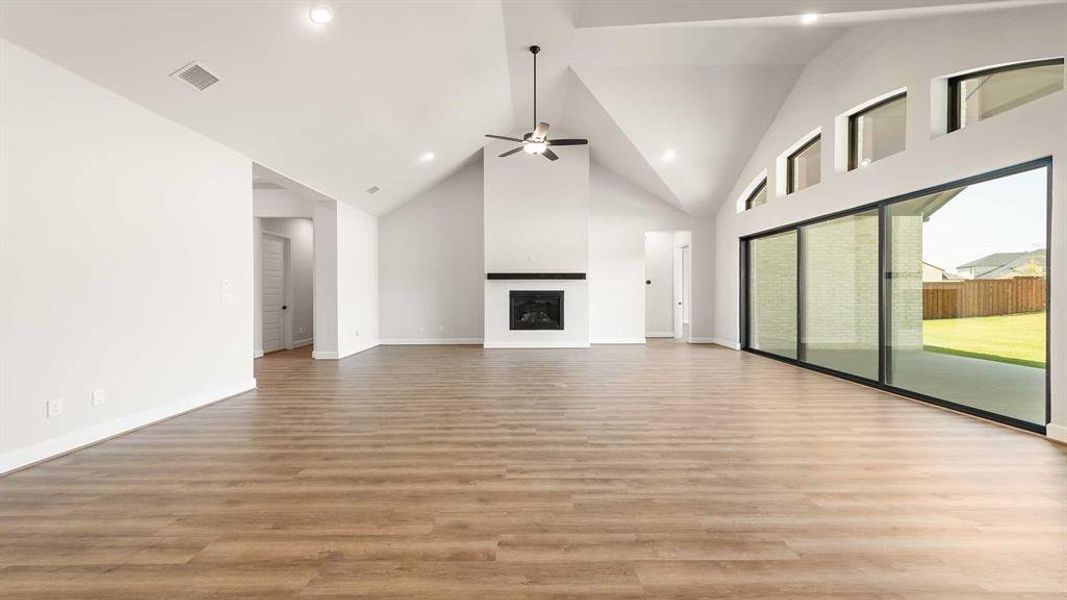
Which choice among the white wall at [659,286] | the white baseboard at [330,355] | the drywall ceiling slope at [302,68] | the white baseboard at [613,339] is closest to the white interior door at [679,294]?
the white wall at [659,286]

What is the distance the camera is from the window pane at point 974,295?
145 inches

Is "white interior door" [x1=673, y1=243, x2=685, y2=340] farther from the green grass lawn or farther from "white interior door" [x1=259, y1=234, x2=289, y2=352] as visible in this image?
"white interior door" [x1=259, y1=234, x2=289, y2=352]

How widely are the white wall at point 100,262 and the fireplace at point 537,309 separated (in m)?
5.04

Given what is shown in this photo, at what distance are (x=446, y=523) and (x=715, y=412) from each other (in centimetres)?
288

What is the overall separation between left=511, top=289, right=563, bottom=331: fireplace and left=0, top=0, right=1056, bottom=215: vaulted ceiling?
115 inches

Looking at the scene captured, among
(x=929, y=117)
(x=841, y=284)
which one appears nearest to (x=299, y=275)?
(x=841, y=284)

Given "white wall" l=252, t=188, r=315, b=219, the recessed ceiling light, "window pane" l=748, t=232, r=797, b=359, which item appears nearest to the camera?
the recessed ceiling light

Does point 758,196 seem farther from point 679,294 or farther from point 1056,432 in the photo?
point 1056,432

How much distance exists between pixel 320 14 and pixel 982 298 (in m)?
6.20

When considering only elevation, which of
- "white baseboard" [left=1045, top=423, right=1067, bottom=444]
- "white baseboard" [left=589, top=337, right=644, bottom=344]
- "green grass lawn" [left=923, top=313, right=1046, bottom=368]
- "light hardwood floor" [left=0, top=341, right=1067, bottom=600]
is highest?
"green grass lawn" [left=923, top=313, right=1046, bottom=368]

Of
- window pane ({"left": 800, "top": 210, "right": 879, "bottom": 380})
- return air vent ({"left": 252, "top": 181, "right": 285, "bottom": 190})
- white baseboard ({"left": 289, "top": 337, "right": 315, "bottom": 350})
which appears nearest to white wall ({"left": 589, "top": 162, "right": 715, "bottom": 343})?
window pane ({"left": 800, "top": 210, "right": 879, "bottom": 380})

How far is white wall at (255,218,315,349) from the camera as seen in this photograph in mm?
9047

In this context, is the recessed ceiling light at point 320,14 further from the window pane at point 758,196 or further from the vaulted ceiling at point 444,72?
the window pane at point 758,196

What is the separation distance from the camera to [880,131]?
17.1ft
